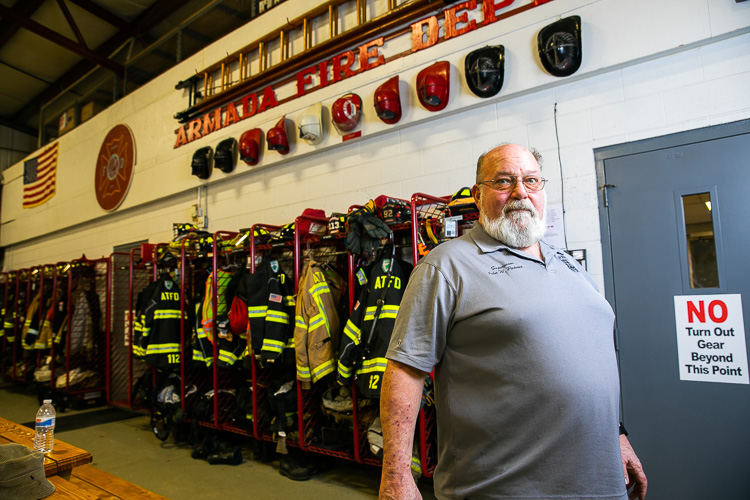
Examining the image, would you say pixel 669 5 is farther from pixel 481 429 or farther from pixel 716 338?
pixel 481 429

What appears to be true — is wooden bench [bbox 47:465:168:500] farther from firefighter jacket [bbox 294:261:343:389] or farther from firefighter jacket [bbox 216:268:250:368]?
firefighter jacket [bbox 216:268:250:368]

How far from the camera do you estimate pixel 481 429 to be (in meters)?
1.16

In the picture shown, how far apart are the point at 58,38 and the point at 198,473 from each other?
7280 mm

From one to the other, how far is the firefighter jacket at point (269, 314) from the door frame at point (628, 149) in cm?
220

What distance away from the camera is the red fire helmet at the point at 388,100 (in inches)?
137

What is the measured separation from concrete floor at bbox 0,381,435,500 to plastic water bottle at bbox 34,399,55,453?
1.30 meters

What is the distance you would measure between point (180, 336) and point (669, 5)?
14.9ft

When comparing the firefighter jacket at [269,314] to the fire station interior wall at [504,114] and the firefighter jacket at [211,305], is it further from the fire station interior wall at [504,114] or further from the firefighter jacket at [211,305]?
the fire station interior wall at [504,114]

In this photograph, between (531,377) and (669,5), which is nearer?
(531,377)

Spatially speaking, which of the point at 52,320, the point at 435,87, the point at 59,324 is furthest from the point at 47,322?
the point at 435,87

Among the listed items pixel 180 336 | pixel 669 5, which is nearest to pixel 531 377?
pixel 669 5


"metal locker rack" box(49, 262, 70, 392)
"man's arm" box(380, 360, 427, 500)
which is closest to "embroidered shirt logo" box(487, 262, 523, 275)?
"man's arm" box(380, 360, 427, 500)

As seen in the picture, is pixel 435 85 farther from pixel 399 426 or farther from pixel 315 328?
pixel 399 426

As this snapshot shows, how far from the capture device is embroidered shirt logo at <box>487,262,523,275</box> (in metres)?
1.24
